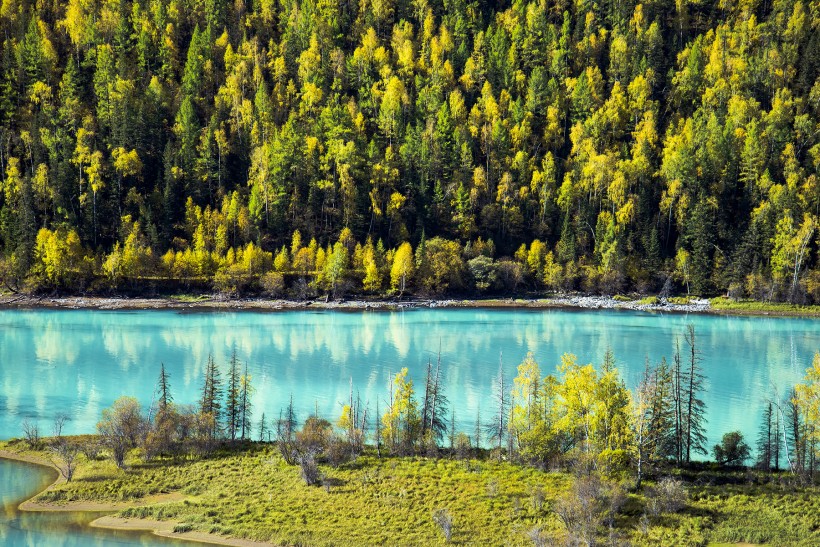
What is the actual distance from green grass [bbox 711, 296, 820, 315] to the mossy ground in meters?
67.4

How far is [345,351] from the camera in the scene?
66.8 meters

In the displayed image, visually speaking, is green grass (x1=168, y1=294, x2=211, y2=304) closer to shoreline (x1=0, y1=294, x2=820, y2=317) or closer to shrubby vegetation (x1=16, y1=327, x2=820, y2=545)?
shoreline (x1=0, y1=294, x2=820, y2=317)

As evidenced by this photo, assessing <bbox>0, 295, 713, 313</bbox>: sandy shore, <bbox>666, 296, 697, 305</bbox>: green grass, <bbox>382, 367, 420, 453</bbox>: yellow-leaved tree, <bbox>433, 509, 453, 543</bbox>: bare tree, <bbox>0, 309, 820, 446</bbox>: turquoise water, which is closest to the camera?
<bbox>433, 509, 453, 543</bbox>: bare tree

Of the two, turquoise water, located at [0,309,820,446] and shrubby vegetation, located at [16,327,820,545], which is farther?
turquoise water, located at [0,309,820,446]

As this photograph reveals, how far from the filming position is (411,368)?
5884cm

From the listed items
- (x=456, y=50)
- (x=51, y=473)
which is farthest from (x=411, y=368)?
(x=456, y=50)

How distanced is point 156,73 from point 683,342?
10665 cm

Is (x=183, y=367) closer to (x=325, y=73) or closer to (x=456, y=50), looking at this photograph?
(x=325, y=73)

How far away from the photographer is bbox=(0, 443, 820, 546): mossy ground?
27781 millimetres

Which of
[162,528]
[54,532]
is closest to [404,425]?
[162,528]

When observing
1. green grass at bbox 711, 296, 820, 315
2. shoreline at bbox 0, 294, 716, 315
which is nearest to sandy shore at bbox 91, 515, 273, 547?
shoreline at bbox 0, 294, 716, 315

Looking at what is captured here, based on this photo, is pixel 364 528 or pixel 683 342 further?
pixel 683 342

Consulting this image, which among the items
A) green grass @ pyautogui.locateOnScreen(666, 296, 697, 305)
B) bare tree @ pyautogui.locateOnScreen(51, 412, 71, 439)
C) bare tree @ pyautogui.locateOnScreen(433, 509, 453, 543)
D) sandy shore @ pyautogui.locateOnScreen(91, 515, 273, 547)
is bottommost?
sandy shore @ pyautogui.locateOnScreen(91, 515, 273, 547)

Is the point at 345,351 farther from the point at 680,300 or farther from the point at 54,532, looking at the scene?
the point at 680,300
